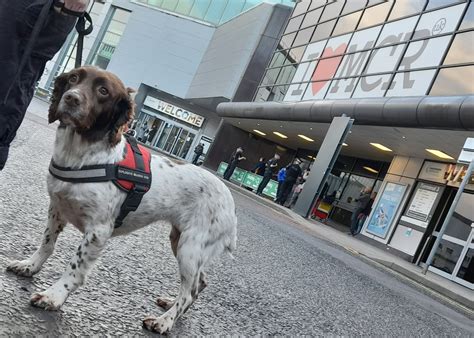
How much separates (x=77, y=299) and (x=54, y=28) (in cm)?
151

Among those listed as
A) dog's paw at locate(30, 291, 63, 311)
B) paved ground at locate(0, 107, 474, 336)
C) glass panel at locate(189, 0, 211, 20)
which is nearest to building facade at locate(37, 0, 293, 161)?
glass panel at locate(189, 0, 211, 20)

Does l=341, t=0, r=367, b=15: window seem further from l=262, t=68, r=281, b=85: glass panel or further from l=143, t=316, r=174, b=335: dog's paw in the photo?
l=143, t=316, r=174, b=335: dog's paw

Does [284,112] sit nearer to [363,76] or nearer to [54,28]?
[363,76]

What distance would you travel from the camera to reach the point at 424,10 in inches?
705

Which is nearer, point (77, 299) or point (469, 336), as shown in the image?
point (77, 299)

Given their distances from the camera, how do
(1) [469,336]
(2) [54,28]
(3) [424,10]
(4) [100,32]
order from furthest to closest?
(4) [100,32] → (3) [424,10] → (1) [469,336] → (2) [54,28]

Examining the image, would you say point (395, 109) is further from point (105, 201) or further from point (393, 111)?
point (105, 201)

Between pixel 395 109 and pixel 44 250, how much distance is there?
14617mm

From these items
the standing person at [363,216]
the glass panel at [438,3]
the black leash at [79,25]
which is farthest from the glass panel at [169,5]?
the black leash at [79,25]

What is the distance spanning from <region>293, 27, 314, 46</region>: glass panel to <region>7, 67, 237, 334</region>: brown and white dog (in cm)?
2537

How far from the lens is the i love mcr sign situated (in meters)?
16.6

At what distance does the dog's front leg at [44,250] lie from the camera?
222 cm

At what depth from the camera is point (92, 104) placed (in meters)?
2.16

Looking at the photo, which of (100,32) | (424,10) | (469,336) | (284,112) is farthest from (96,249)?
(100,32)
